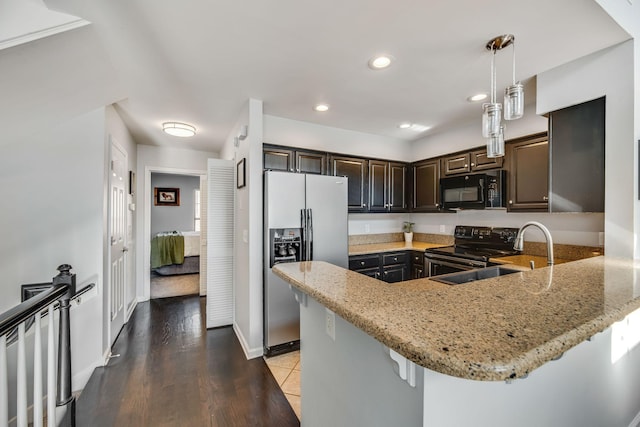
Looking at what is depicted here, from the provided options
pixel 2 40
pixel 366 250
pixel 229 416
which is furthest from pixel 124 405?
pixel 366 250

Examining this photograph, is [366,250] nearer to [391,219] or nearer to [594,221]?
[391,219]

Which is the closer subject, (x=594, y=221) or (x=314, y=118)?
(x=594, y=221)

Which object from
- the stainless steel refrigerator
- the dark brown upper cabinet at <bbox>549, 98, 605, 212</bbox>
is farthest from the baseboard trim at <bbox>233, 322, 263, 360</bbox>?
the dark brown upper cabinet at <bbox>549, 98, 605, 212</bbox>

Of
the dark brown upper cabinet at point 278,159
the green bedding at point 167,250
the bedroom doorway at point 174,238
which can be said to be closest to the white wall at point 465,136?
the dark brown upper cabinet at point 278,159

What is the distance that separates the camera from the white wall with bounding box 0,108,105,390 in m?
2.22

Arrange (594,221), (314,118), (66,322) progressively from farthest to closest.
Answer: (314,118) < (594,221) < (66,322)

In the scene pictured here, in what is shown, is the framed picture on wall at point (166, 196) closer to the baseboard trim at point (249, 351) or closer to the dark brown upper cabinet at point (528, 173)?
the baseboard trim at point (249, 351)

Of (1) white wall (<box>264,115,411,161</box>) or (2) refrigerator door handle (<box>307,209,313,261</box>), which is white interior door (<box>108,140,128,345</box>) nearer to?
(1) white wall (<box>264,115,411,161</box>)

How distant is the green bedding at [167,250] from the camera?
5773 mm

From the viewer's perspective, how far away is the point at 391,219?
14.7 ft

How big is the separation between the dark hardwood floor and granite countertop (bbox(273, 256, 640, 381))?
1.40m

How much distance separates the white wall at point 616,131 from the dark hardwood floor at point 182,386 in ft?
8.27

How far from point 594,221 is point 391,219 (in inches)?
93.2

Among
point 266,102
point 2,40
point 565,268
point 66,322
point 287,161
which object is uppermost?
point 266,102
